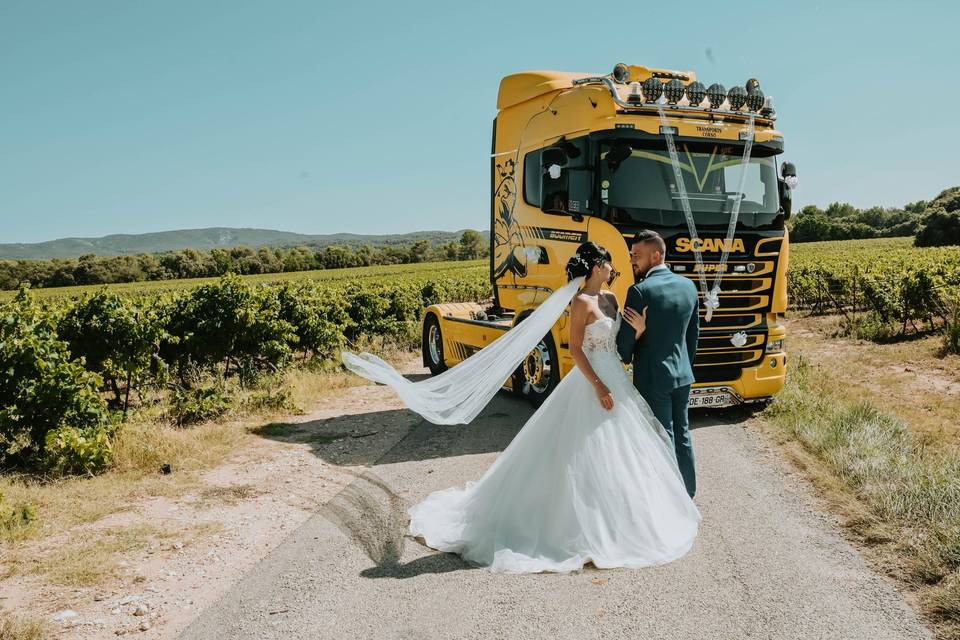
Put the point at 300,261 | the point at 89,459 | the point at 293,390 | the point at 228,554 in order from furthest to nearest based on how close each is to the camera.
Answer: the point at 300,261 → the point at 293,390 → the point at 89,459 → the point at 228,554

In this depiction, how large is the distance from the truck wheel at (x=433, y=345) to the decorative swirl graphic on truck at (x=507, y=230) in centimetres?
248

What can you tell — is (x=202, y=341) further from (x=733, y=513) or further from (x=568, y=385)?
(x=733, y=513)

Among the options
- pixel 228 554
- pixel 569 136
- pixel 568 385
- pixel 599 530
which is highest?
pixel 569 136

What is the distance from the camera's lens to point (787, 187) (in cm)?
876

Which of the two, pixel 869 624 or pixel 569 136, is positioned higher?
pixel 569 136

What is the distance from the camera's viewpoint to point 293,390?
11.0 meters

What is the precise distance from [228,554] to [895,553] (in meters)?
4.76

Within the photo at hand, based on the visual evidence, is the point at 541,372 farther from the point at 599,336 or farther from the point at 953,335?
the point at 953,335

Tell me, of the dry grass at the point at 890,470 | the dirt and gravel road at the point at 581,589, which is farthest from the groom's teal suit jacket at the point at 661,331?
the dry grass at the point at 890,470

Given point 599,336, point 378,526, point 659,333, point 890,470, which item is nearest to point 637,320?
point 659,333

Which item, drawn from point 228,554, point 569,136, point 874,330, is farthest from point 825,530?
point 874,330

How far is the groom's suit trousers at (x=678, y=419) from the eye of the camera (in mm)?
5211

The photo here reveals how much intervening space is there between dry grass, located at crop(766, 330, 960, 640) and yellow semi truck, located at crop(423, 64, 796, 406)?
3.43 feet

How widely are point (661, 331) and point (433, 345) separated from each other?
8198 millimetres
